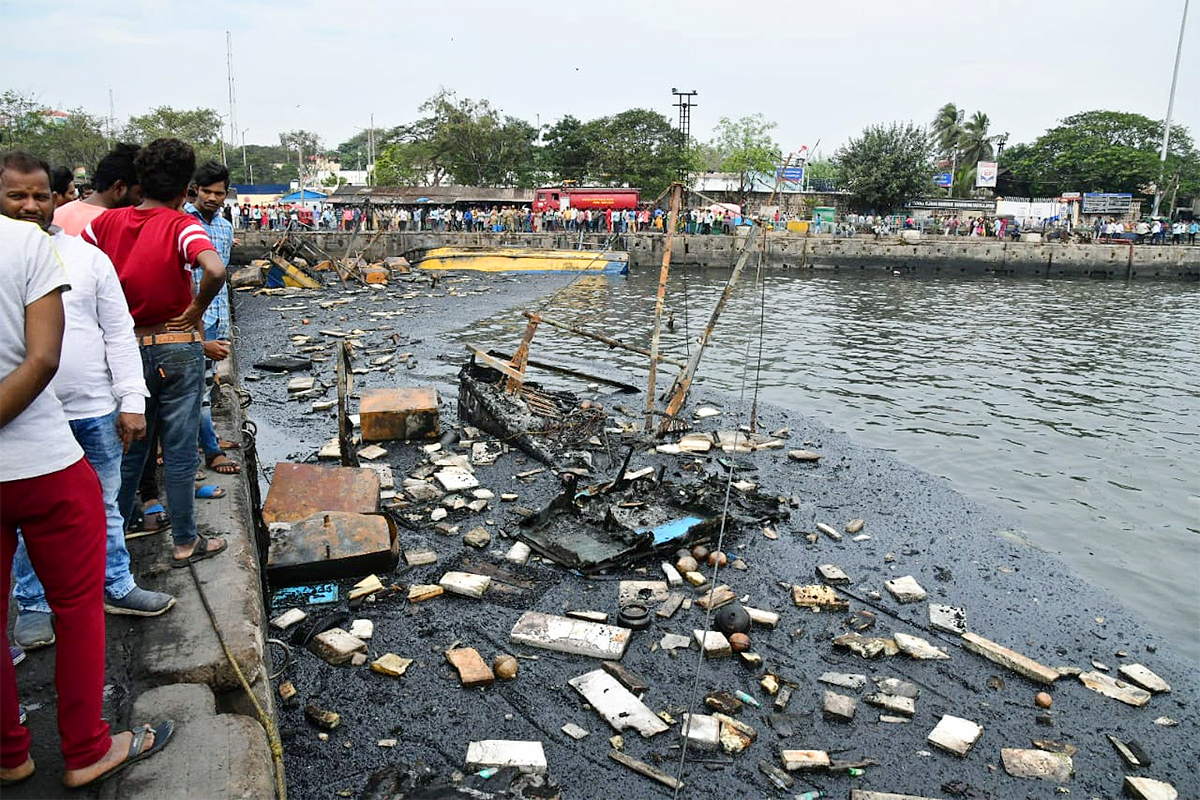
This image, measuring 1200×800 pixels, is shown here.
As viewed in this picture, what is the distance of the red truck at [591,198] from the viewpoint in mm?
45581

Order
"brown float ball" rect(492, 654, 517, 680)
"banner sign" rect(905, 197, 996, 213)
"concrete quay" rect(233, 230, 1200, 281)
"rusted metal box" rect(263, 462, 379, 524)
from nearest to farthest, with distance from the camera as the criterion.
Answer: "brown float ball" rect(492, 654, 517, 680)
"rusted metal box" rect(263, 462, 379, 524)
"concrete quay" rect(233, 230, 1200, 281)
"banner sign" rect(905, 197, 996, 213)

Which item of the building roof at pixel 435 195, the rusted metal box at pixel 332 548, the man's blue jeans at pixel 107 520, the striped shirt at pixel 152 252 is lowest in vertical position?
the rusted metal box at pixel 332 548

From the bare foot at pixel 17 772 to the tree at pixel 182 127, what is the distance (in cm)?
5742

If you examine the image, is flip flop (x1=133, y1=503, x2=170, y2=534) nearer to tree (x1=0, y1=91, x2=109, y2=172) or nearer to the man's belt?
the man's belt

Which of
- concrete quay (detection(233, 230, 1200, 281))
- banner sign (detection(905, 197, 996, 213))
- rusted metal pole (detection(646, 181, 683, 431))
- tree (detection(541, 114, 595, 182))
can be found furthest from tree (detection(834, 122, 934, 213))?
rusted metal pole (detection(646, 181, 683, 431))

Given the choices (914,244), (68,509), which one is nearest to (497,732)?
(68,509)

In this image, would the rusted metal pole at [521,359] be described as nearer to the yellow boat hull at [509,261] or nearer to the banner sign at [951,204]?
the yellow boat hull at [509,261]

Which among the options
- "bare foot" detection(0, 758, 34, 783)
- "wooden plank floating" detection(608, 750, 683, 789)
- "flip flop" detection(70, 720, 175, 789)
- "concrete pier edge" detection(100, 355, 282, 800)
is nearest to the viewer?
"bare foot" detection(0, 758, 34, 783)

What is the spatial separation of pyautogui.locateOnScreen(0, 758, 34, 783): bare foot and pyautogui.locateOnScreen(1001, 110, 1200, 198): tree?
62278 millimetres

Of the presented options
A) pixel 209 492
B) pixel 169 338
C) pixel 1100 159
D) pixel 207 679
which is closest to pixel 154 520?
pixel 209 492

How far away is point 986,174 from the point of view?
5612cm

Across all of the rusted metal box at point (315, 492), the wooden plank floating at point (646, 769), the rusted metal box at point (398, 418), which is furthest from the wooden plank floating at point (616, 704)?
the rusted metal box at point (398, 418)

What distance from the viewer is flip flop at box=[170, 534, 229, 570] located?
3924 millimetres

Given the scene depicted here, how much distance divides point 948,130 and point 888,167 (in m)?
20.9
